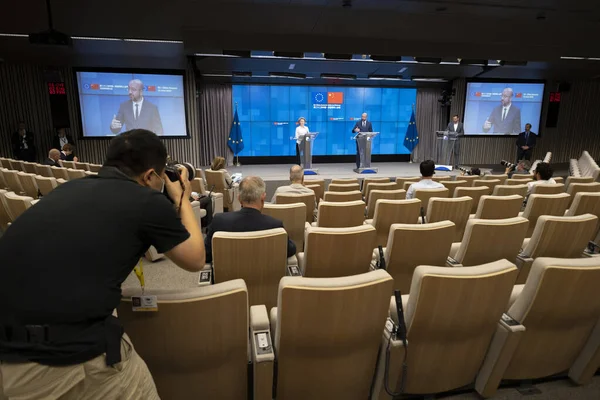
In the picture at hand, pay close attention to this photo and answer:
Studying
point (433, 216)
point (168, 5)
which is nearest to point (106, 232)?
point (433, 216)

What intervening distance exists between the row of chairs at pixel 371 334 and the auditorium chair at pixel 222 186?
4.39 meters

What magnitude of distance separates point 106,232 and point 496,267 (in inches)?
56.6

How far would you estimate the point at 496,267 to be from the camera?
4.84ft

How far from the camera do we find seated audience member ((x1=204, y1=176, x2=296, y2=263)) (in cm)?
232

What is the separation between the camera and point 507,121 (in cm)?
1262

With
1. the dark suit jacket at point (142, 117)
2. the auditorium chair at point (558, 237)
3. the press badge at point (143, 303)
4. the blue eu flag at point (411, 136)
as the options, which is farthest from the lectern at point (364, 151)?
the press badge at point (143, 303)

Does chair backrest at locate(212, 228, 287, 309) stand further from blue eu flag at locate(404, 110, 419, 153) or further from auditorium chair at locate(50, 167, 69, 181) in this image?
blue eu flag at locate(404, 110, 419, 153)

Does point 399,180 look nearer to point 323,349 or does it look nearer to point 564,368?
point 564,368

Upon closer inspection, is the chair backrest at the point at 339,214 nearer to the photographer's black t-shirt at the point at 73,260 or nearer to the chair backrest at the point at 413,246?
the chair backrest at the point at 413,246

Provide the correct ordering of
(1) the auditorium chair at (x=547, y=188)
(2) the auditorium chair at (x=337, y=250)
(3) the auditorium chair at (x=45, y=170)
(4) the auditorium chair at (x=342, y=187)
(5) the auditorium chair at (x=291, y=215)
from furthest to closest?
(3) the auditorium chair at (x=45, y=170) < (4) the auditorium chair at (x=342, y=187) < (1) the auditorium chair at (x=547, y=188) < (5) the auditorium chair at (x=291, y=215) < (2) the auditorium chair at (x=337, y=250)

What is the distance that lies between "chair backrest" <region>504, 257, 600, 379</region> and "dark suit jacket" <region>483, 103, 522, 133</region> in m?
12.4

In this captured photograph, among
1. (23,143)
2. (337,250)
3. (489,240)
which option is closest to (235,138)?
(23,143)

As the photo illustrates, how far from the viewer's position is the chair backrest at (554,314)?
149 cm

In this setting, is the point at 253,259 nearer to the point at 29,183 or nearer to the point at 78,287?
the point at 78,287
